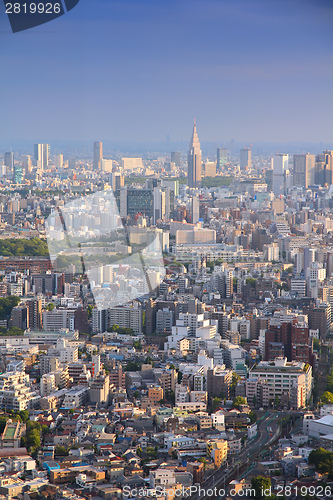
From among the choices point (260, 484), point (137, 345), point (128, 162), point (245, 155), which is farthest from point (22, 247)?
point (260, 484)

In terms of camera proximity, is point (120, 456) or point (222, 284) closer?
point (120, 456)

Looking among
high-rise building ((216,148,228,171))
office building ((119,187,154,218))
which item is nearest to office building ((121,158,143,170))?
high-rise building ((216,148,228,171))

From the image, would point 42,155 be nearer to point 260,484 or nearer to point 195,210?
point 260,484

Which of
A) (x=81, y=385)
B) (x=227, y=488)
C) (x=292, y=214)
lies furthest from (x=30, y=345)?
(x=292, y=214)

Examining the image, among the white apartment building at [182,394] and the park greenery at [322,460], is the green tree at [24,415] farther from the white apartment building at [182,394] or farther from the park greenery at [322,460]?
the park greenery at [322,460]

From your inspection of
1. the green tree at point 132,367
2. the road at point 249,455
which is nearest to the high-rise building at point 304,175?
the green tree at point 132,367

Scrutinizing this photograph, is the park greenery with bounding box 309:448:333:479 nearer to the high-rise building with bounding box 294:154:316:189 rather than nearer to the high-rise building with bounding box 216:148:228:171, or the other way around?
the high-rise building with bounding box 216:148:228:171

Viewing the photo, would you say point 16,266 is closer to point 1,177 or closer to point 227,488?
point 1,177
